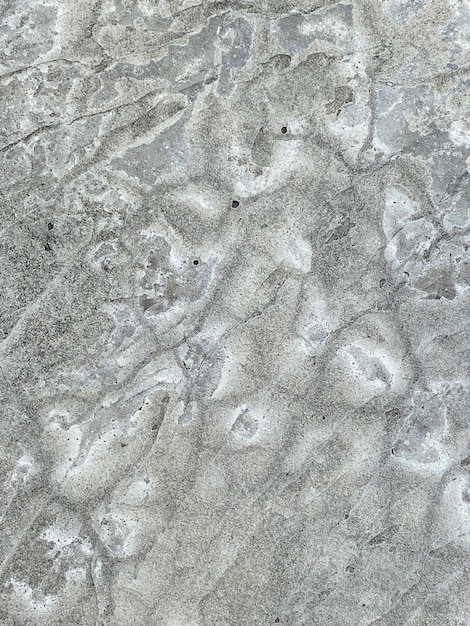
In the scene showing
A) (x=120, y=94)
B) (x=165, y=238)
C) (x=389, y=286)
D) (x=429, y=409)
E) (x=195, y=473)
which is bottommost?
(x=429, y=409)

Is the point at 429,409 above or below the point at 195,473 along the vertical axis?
below

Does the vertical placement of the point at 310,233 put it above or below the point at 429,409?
above

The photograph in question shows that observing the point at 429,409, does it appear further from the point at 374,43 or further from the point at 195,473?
the point at 374,43

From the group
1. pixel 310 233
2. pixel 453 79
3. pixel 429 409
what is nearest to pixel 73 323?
pixel 310 233

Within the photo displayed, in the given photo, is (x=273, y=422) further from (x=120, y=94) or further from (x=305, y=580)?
(x=120, y=94)

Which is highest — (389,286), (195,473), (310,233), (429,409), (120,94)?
(120,94)

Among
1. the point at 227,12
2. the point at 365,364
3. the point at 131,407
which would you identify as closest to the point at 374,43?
the point at 227,12
